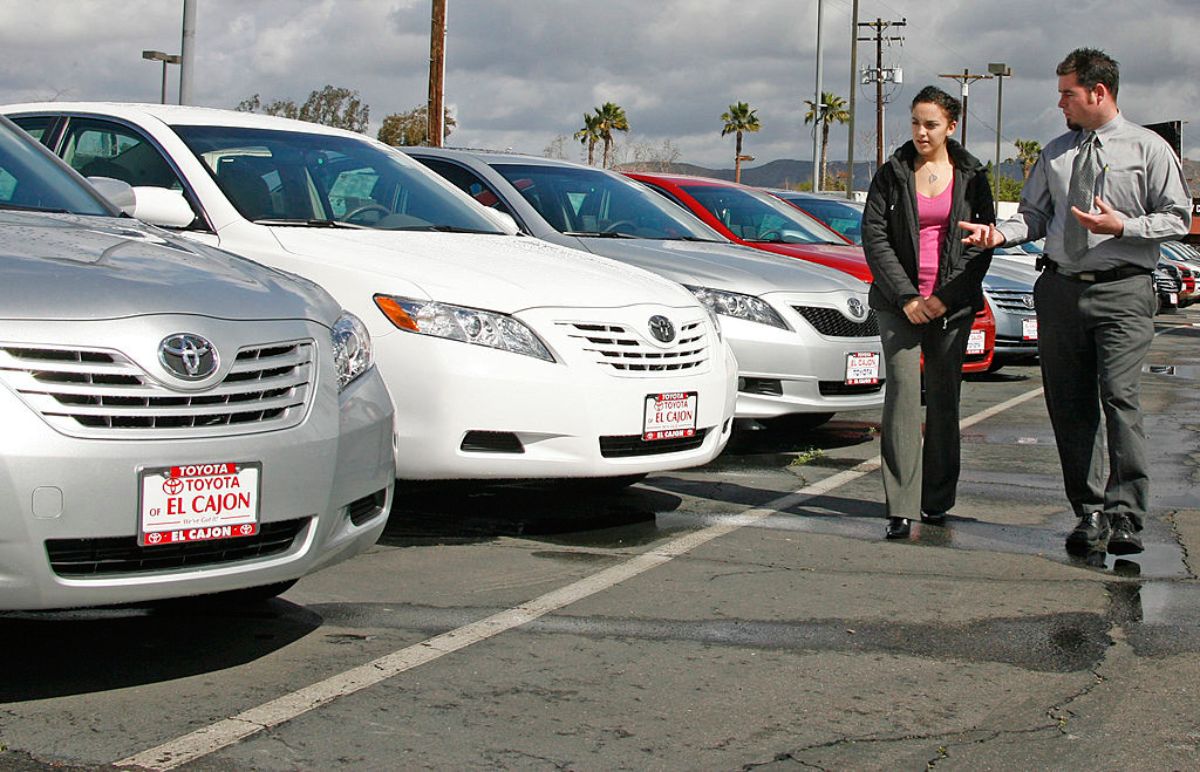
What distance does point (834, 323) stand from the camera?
8.53m

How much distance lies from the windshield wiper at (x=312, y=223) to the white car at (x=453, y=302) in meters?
0.01

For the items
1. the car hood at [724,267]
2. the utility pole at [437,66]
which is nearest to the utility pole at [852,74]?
the utility pole at [437,66]

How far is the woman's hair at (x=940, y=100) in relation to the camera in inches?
251

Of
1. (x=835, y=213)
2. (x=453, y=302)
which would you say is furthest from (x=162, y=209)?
(x=835, y=213)

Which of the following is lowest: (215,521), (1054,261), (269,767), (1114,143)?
(269,767)

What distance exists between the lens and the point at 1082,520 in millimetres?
6199

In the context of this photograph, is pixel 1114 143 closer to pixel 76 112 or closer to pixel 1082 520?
pixel 1082 520

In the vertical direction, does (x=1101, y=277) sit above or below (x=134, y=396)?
above

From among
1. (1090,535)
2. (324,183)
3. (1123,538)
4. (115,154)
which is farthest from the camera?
(324,183)

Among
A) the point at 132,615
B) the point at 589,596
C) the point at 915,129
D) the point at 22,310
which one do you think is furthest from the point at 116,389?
the point at 915,129

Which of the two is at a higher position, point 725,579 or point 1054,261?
point 1054,261

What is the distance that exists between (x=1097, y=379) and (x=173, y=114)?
4.06 metres

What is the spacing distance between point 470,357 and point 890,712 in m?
2.31

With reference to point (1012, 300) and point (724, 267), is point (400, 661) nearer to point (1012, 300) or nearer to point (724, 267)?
point (724, 267)
